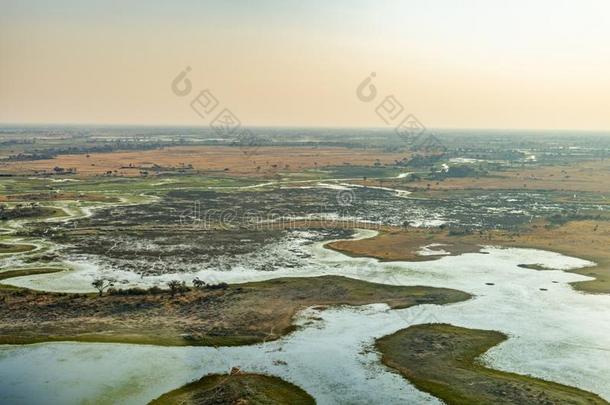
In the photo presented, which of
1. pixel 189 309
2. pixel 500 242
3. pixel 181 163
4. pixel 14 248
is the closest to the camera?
pixel 189 309

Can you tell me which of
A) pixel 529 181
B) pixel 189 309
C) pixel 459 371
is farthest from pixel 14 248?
pixel 529 181

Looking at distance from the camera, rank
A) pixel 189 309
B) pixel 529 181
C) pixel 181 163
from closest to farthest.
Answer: pixel 189 309 < pixel 529 181 < pixel 181 163

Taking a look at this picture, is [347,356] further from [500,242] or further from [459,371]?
[500,242]

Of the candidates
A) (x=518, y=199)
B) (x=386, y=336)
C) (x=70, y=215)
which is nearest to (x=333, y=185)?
(x=518, y=199)

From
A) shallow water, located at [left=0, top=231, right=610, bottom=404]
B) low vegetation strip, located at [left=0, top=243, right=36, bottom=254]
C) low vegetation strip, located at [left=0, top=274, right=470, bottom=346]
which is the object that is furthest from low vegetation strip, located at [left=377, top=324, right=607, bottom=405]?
low vegetation strip, located at [left=0, top=243, right=36, bottom=254]

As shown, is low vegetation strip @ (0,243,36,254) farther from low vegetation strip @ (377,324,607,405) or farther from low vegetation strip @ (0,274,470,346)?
low vegetation strip @ (377,324,607,405)

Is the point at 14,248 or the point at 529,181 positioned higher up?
the point at 529,181
